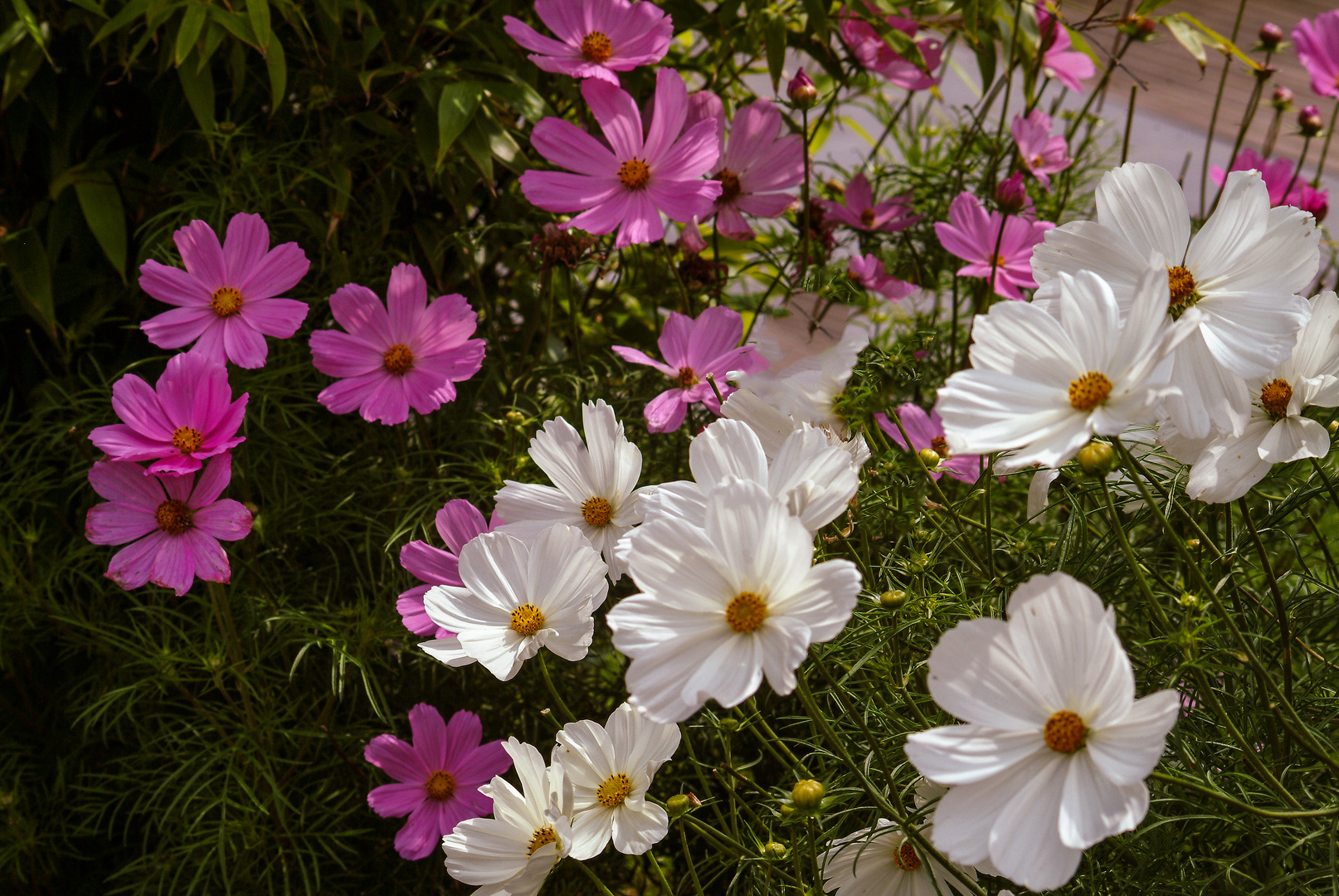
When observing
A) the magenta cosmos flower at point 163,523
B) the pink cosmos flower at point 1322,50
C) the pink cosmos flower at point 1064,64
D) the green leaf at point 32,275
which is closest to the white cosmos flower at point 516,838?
the magenta cosmos flower at point 163,523

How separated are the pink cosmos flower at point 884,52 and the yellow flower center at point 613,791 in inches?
25.8

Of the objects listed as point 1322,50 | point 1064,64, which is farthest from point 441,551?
point 1322,50

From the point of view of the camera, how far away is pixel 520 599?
1.68 feet

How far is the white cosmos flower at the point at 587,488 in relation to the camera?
531 mm

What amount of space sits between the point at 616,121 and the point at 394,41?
0.95 ft

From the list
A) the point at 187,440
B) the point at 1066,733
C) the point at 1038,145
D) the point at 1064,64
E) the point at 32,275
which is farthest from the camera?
the point at 1064,64

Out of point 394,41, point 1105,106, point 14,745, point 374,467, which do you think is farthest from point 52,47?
point 1105,106

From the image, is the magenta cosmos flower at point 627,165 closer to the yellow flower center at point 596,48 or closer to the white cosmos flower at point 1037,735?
→ the yellow flower center at point 596,48

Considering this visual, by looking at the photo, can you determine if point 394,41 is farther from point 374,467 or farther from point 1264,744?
point 1264,744

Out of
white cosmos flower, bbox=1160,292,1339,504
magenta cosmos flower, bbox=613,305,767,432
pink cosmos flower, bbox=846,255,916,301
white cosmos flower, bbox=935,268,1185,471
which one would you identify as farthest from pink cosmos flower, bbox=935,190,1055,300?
white cosmos flower, bbox=935,268,1185,471

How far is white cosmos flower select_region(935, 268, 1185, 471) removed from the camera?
1.16 feet

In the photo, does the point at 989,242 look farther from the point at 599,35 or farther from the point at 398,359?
the point at 398,359

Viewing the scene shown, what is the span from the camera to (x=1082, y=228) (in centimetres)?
44

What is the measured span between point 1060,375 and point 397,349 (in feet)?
1.55
